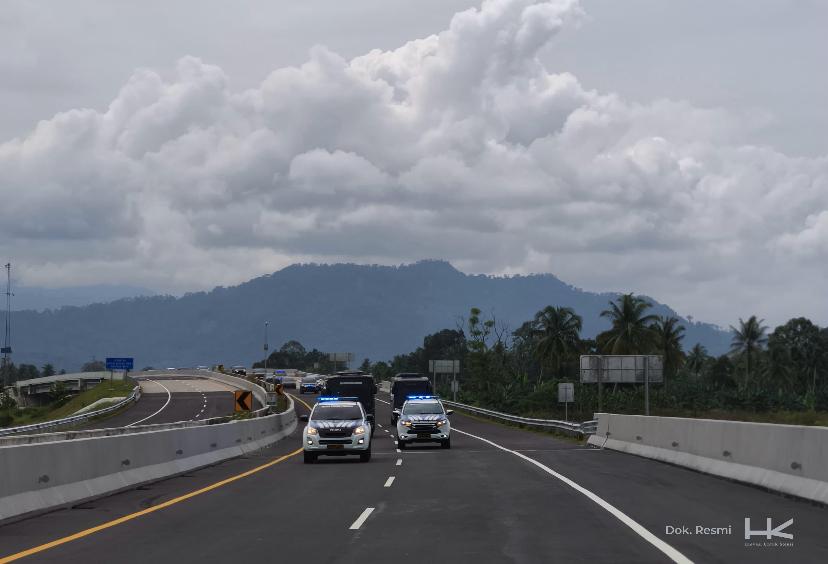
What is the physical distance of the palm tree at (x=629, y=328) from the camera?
117 m

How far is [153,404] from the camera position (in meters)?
92.2

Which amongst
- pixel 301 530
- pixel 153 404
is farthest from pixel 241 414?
pixel 301 530

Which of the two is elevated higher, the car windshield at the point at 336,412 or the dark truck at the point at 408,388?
the dark truck at the point at 408,388

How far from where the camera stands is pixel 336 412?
102ft

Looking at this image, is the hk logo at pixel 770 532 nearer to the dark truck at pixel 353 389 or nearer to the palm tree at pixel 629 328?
the dark truck at pixel 353 389

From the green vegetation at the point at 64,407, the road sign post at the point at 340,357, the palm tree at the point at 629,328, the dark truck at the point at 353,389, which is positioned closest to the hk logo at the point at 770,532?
the dark truck at the point at 353,389

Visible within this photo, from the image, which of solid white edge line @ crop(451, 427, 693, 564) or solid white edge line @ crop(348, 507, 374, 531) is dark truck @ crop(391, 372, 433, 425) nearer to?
solid white edge line @ crop(451, 427, 693, 564)

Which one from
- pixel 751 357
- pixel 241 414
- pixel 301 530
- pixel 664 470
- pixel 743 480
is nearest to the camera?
pixel 301 530

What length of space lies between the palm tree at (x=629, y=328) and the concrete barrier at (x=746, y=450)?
85351 mm

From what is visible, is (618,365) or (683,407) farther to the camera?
(683,407)

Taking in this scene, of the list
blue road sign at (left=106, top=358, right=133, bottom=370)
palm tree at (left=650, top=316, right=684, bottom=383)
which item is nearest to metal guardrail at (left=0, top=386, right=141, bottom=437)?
blue road sign at (left=106, top=358, right=133, bottom=370)

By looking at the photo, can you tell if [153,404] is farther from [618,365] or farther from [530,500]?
[530,500]

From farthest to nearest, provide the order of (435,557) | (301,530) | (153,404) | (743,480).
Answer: (153,404) → (743,480) → (301,530) → (435,557)

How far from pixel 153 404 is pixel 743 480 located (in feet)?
253
